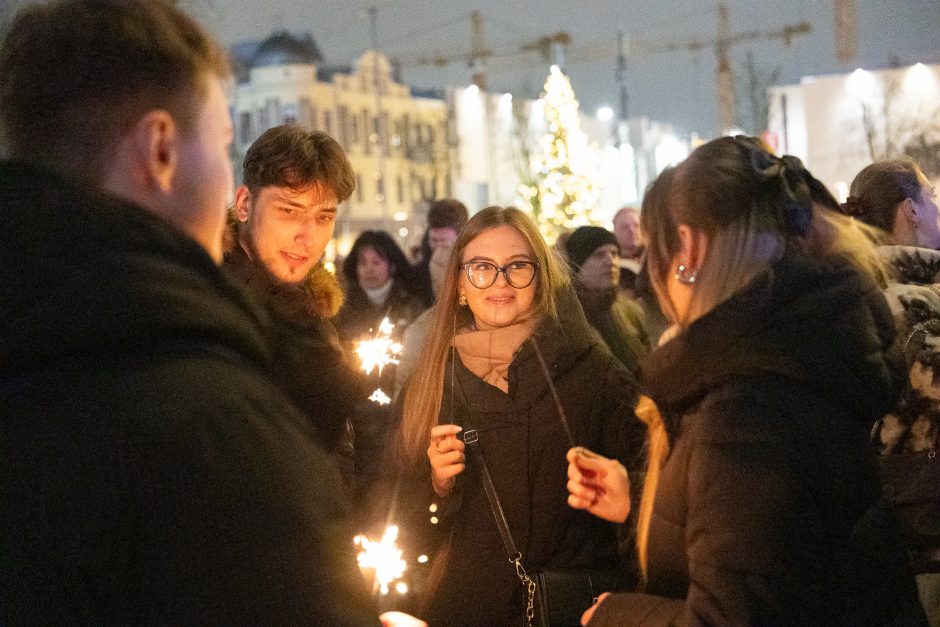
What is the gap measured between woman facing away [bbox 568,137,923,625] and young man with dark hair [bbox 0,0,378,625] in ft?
3.48

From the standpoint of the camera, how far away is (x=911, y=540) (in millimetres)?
4012

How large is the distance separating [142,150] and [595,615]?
1.84 meters

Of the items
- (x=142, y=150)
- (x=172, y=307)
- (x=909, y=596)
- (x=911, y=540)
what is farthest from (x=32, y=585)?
(x=911, y=540)

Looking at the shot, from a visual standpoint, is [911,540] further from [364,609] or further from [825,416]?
[364,609]

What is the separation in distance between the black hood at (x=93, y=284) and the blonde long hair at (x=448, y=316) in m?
2.49

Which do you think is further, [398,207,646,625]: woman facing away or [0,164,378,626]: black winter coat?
[398,207,646,625]: woman facing away

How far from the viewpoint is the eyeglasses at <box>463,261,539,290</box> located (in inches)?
165

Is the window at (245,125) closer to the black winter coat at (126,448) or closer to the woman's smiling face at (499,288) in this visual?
the woman's smiling face at (499,288)

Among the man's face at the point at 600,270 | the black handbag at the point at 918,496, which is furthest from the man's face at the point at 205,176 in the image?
the man's face at the point at 600,270

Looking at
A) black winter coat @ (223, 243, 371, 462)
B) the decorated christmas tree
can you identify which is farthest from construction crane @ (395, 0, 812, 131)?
→ black winter coat @ (223, 243, 371, 462)

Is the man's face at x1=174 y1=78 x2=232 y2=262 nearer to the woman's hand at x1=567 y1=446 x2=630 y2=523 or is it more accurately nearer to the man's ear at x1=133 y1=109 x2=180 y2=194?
the man's ear at x1=133 y1=109 x2=180 y2=194

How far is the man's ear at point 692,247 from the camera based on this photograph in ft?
8.25

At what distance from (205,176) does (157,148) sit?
94mm

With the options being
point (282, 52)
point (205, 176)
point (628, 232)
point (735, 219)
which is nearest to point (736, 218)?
point (735, 219)
